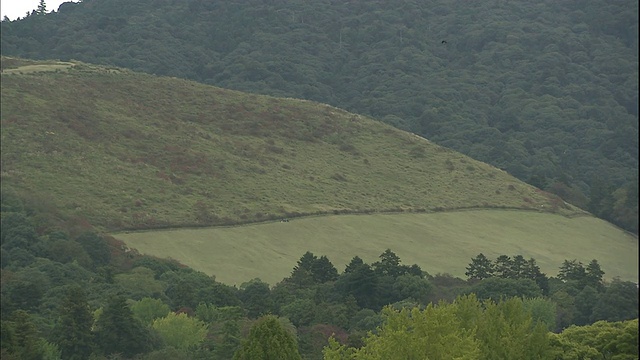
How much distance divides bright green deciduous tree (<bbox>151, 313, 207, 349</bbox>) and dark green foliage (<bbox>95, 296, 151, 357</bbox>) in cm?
324

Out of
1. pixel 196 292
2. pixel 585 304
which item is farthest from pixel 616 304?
pixel 196 292

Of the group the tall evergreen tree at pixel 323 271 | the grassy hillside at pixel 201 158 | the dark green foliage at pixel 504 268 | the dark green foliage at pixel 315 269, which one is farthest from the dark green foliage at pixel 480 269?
the grassy hillside at pixel 201 158

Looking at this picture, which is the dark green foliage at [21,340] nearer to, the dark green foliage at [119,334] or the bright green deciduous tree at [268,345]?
the dark green foliage at [119,334]

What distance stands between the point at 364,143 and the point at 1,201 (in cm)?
5259

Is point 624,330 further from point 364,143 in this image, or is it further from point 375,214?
point 364,143

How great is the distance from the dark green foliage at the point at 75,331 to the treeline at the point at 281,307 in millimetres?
81

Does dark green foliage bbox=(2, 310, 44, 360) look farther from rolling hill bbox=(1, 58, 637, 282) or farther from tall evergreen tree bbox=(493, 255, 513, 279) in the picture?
tall evergreen tree bbox=(493, 255, 513, 279)

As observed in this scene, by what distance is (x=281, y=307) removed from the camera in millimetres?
82188

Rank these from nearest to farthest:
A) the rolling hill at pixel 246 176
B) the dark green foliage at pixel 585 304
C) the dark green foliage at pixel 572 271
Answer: the dark green foliage at pixel 585 304, the dark green foliage at pixel 572 271, the rolling hill at pixel 246 176

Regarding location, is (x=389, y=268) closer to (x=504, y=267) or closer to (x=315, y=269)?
(x=315, y=269)

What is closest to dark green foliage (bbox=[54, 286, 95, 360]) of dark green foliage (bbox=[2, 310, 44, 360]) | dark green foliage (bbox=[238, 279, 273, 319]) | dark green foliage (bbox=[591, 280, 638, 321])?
dark green foliage (bbox=[2, 310, 44, 360])

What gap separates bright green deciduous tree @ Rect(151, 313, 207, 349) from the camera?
74.1 metres

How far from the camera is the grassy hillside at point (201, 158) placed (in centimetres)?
11812

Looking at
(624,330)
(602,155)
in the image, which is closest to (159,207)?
(624,330)
